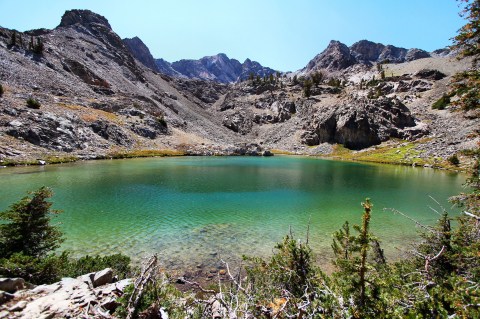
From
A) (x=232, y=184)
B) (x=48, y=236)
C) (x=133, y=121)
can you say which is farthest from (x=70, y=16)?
(x=48, y=236)

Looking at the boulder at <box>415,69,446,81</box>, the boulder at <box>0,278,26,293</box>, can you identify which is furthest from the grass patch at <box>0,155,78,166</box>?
the boulder at <box>415,69,446,81</box>

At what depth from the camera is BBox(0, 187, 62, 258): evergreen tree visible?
40.6 feet

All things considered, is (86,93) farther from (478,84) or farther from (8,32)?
(478,84)

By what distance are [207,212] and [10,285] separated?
20.3 metres

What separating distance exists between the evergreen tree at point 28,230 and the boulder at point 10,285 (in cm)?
441

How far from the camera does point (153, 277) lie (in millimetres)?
6961

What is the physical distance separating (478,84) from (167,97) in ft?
546

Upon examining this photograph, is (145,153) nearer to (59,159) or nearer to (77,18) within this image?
(59,159)

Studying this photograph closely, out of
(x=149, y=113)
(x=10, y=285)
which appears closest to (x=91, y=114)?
(x=149, y=113)

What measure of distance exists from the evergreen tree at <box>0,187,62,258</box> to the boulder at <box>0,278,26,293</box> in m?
4.41

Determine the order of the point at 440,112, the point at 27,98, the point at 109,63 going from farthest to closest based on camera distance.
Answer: the point at 109,63 → the point at 440,112 → the point at 27,98

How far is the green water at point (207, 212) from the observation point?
64.7 ft

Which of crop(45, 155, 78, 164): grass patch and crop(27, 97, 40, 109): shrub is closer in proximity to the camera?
crop(45, 155, 78, 164): grass patch

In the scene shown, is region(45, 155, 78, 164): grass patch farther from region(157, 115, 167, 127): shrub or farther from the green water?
region(157, 115, 167, 127): shrub
